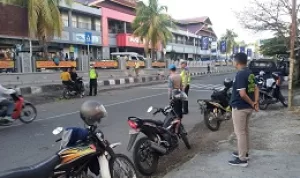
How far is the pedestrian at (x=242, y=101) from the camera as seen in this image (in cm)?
523

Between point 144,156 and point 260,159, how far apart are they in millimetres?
1905

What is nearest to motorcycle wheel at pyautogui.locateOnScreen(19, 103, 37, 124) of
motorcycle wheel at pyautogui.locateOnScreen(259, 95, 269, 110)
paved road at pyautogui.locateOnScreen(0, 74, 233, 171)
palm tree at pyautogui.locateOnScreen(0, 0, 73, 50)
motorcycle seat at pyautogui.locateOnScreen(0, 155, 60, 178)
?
paved road at pyautogui.locateOnScreen(0, 74, 233, 171)

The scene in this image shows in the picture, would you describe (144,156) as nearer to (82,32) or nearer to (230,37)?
(82,32)

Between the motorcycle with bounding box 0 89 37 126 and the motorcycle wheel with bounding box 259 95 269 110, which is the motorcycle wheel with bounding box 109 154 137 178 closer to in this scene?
the motorcycle with bounding box 0 89 37 126

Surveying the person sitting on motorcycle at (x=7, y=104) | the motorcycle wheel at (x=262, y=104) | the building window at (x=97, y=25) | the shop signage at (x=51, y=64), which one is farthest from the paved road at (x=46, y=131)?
the building window at (x=97, y=25)

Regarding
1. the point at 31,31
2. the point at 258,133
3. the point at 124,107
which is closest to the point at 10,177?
the point at 258,133

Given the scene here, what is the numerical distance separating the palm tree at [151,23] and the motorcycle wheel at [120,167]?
40.8m

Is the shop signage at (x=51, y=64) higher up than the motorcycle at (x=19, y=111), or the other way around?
the shop signage at (x=51, y=64)

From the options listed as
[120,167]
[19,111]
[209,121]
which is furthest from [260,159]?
[19,111]

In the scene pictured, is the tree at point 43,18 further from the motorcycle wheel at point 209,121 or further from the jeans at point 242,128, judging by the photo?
the jeans at point 242,128

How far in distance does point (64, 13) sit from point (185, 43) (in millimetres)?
39018

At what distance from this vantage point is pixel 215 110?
8.76 m

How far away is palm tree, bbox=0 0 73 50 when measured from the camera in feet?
75.7

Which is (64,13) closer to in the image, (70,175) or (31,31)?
(31,31)
